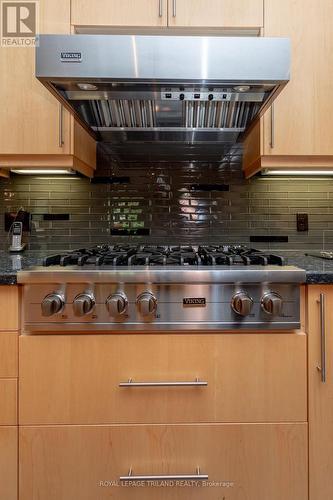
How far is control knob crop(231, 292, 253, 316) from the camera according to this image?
2.98ft

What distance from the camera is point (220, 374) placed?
948 mm

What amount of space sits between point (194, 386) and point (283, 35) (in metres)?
1.35

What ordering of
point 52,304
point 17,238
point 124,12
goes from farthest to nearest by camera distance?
point 17,238, point 124,12, point 52,304

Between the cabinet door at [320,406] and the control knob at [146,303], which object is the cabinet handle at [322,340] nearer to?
the cabinet door at [320,406]

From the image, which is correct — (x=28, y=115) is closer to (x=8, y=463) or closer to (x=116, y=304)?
(x=116, y=304)

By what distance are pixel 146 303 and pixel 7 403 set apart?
52 cm

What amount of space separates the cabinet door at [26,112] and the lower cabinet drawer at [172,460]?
1.03 metres

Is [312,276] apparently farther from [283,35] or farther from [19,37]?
[19,37]

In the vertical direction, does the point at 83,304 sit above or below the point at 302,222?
below

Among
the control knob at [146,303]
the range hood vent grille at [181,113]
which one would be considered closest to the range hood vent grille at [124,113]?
the range hood vent grille at [181,113]

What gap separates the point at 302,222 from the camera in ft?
5.14

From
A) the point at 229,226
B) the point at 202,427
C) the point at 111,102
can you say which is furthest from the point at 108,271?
the point at 229,226

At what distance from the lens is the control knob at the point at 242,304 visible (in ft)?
2.98

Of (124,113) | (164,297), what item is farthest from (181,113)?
(164,297)
